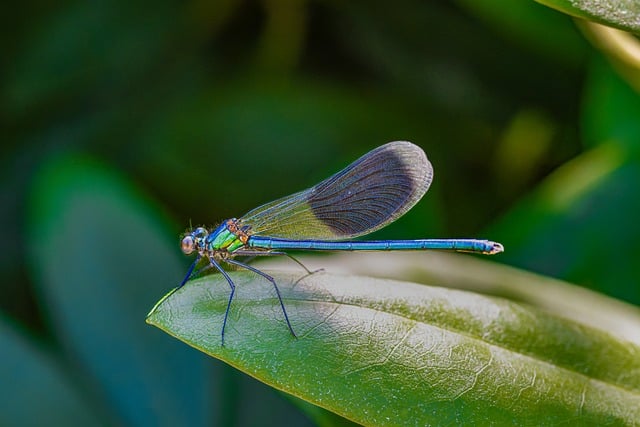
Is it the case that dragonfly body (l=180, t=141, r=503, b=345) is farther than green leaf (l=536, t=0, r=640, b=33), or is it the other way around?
dragonfly body (l=180, t=141, r=503, b=345)

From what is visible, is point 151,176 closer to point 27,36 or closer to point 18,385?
point 27,36

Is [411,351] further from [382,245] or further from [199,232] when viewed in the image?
[199,232]

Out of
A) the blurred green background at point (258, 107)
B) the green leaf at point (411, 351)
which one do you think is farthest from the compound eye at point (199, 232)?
the green leaf at point (411, 351)

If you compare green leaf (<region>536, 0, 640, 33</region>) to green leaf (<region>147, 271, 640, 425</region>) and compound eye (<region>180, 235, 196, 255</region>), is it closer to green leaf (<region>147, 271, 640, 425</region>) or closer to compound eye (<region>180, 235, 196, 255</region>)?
green leaf (<region>147, 271, 640, 425</region>)

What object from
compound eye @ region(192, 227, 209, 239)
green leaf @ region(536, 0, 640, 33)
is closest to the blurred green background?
compound eye @ region(192, 227, 209, 239)

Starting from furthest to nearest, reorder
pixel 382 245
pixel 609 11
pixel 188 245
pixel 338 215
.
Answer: pixel 338 215, pixel 188 245, pixel 382 245, pixel 609 11

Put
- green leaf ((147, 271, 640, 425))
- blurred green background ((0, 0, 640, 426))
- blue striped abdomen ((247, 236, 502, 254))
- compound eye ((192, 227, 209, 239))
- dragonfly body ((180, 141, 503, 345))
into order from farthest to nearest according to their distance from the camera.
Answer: blurred green background ((0, 0, 640, 426)) < compound eye ((192, 227, 209, 239)) < dragonfly body ((180, 141, 503, 345)) < blue striped abdomen ((247, 236, 502, 254)) < green leaf ((147, 271, 640, 425))

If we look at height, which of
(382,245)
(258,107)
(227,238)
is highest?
(258,107)

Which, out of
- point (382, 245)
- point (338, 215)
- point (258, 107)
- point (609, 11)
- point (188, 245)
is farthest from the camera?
point (258, 107)

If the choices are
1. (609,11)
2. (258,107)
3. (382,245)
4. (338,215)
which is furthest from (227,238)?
(609,11)
